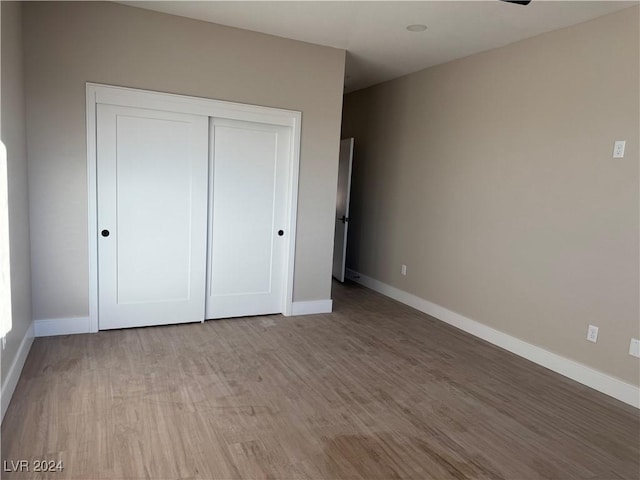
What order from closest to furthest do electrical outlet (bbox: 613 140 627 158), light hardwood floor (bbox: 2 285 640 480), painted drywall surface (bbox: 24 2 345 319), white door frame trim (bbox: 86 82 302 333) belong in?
light hardwood floor (bbox: 2 285 640 480)
electrical outlet (bbox: 613 140 627 158)
painted drywall surface (bbox: 24 2 345 319)
white door frame trim (bbox: 86 82 302 333)

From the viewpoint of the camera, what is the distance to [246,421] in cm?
253

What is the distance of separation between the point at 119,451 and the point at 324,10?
10.7 feet

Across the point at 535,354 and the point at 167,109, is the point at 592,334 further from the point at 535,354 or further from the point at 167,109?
the point at 167,109

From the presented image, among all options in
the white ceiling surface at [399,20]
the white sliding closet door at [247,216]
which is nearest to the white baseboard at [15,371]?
the white sliding closet door at [247,216]

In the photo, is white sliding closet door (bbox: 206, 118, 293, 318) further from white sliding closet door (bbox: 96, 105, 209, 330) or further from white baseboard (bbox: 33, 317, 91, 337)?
white baseboard (bbox: 33, 317, 91, 337)

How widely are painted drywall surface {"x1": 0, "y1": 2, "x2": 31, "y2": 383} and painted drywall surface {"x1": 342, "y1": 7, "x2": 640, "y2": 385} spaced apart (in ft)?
12.4

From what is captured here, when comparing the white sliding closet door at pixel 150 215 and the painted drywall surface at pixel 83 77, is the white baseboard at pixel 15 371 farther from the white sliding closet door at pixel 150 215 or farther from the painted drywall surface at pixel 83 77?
the white sliding closet door at pixel 150 215

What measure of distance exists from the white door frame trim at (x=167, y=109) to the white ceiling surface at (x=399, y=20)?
68 centimetres

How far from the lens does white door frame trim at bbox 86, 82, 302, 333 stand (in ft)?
11.7

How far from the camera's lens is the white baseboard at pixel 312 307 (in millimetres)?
4562

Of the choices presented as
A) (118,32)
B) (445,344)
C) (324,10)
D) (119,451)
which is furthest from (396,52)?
(119,451)

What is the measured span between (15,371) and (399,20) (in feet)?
12.2

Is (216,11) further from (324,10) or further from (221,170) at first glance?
(221,170)

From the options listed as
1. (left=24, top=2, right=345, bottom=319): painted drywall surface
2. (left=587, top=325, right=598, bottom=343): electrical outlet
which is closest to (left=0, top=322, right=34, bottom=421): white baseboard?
(left=24, top=2, right=345, bottom=319): painted drywall surface
